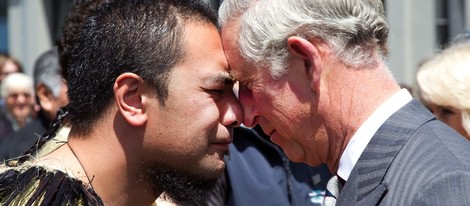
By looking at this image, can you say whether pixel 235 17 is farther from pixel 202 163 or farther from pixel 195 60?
pixel 202 163

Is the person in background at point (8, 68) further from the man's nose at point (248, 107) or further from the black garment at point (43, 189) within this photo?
the black garment at point (43, 189)

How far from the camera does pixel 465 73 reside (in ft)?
13.9

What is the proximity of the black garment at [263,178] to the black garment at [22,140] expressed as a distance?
108 centimetres

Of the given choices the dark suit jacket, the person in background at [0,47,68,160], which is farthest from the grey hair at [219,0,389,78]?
the person in background at [0,47,68,160]

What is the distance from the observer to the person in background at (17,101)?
8.02 metres

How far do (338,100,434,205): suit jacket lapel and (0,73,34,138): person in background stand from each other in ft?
18.7

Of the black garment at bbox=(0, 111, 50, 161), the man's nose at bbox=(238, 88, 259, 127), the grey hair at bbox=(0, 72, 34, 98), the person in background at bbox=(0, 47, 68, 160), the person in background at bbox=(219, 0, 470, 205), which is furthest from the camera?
the grey hair at bbox=(0, 72, 34, 98)

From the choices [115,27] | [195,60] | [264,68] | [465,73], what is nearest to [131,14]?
[115,27]

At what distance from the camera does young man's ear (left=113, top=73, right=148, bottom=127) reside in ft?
9.42

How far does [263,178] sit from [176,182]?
111cm

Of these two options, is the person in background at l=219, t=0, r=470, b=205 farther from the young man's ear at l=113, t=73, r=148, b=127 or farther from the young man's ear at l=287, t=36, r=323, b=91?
the young man's ear at l=113, t=73, r=148, b=127

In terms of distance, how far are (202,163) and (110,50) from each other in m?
0.45

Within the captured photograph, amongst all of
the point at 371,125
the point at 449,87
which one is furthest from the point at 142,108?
the point at 449,87

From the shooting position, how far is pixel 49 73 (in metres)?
5.79
